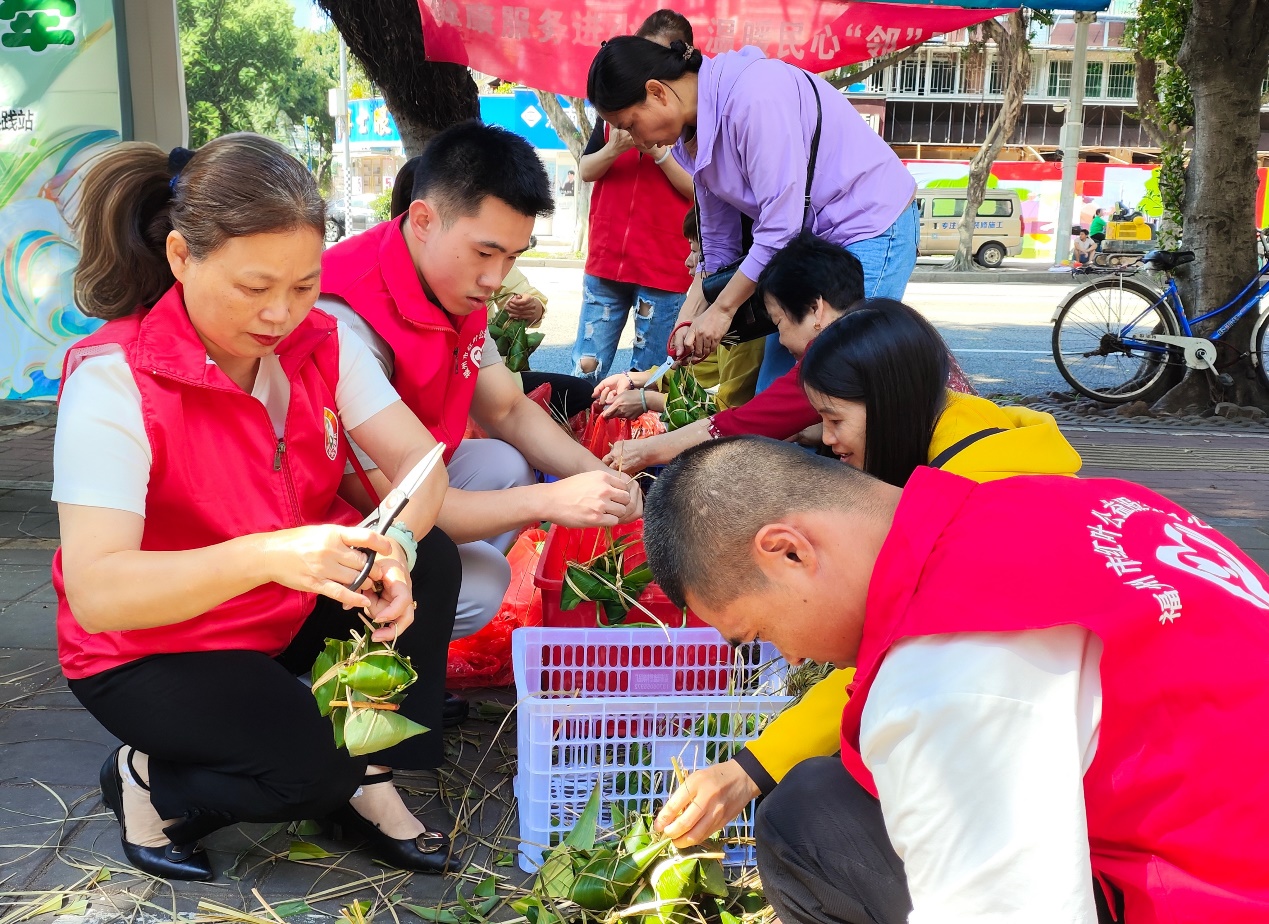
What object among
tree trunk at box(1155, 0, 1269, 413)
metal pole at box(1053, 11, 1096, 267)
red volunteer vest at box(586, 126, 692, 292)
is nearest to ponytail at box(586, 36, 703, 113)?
red volunteer vest at box(586, 126, 692, 292)

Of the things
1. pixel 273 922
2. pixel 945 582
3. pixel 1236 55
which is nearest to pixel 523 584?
pixel 273 922

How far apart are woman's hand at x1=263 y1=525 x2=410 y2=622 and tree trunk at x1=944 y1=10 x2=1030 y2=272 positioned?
17491mm

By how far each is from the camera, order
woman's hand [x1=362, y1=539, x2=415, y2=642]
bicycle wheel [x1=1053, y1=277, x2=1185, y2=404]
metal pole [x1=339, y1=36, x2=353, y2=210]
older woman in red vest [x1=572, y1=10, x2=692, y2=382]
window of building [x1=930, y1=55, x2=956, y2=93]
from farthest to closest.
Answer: window of building [x1=930, y1=55, x2=956, y2=93] < metal pole [x1=339, y1=36, x2=353, y2=210] < bicycle wheel [x1=1053, y1=277, x2=1185, y2=404] < older woman in red vest [x1=572, y1=10, x2=692, y2=382] < woman's hand [x1=362, y1=539, x2=415, y2=642]

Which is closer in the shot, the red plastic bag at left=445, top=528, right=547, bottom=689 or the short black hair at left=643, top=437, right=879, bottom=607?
the short black hair at left=643, top=437, right=879, bottom=607

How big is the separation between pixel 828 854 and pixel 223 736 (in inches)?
45.3

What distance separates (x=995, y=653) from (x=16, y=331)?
4815mm

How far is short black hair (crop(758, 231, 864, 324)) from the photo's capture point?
10.1 feet

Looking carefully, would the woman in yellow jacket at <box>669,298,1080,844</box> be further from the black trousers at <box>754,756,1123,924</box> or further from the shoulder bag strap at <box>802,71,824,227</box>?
the shoulder bag strap at <box>802,71,824,227</box>

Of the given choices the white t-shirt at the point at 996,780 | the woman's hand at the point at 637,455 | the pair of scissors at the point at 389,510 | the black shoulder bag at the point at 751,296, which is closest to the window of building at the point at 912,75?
the black shoulder bag at the point at 751,296

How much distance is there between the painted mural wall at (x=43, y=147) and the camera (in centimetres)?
468

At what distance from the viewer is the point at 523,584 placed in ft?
11.2

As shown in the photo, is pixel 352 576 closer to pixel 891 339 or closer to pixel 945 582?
pixel 945 582

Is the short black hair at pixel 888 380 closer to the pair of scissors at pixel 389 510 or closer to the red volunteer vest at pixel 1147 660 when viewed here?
the pair of scissors at pixel 389 510

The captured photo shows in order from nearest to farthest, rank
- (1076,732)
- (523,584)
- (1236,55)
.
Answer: (1076,732)
(523,584)
(1236,55)
